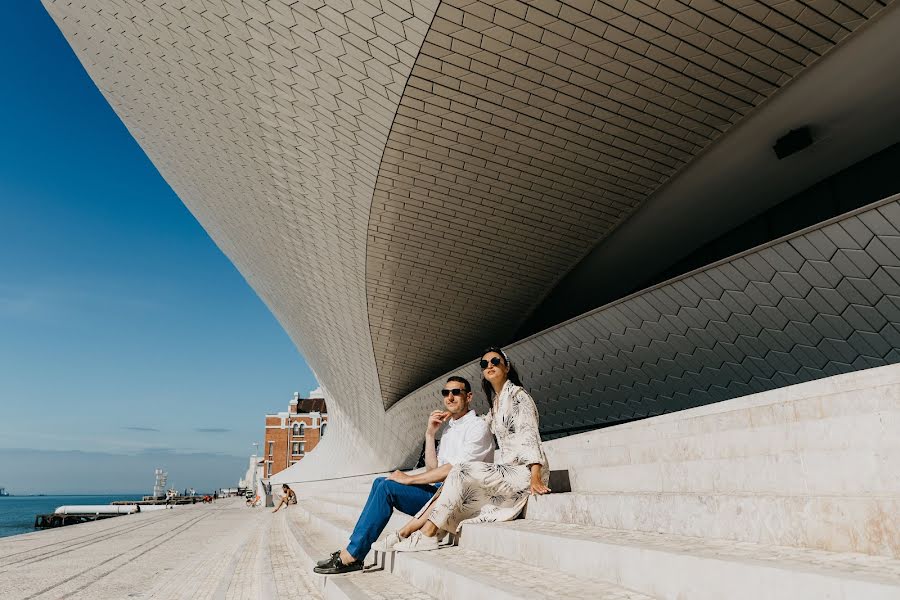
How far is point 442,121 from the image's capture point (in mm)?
7422

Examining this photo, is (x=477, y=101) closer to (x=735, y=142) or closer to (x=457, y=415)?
(x=735, y=142)

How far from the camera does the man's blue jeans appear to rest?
301cm

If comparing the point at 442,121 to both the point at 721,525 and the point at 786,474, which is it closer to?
the point at 786,474

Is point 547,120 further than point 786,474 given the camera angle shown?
Yes

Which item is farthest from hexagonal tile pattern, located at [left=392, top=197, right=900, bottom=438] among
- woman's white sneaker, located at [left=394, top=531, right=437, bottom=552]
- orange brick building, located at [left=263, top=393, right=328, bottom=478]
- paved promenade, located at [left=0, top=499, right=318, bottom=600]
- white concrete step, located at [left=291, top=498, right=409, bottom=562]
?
orange brick building, located at [left=263, top=393, right=328, bottom=478]

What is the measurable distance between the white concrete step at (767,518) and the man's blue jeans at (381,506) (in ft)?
3.82

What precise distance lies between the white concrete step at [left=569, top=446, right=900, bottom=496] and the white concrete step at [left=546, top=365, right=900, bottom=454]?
292mm

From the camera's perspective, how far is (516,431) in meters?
3.04

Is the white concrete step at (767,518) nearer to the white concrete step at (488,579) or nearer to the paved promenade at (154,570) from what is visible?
the white concrete step at (488,579)

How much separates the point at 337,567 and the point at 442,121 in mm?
5722

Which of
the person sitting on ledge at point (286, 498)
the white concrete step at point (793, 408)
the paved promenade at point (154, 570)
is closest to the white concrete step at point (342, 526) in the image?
the paved promenade at point (154, 570)

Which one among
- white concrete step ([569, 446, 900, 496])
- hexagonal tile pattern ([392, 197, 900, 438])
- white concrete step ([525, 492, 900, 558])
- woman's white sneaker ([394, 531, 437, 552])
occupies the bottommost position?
woman's white sneaker ([394, 531, 437, 552])

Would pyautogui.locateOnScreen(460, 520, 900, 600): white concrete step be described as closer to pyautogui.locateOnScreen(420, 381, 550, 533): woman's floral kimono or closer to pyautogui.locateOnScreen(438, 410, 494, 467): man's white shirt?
pyautogui.locateOnScreen(420, 381, 550, 533): woman's floral kimono

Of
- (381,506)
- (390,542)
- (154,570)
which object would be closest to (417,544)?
(390,542)
